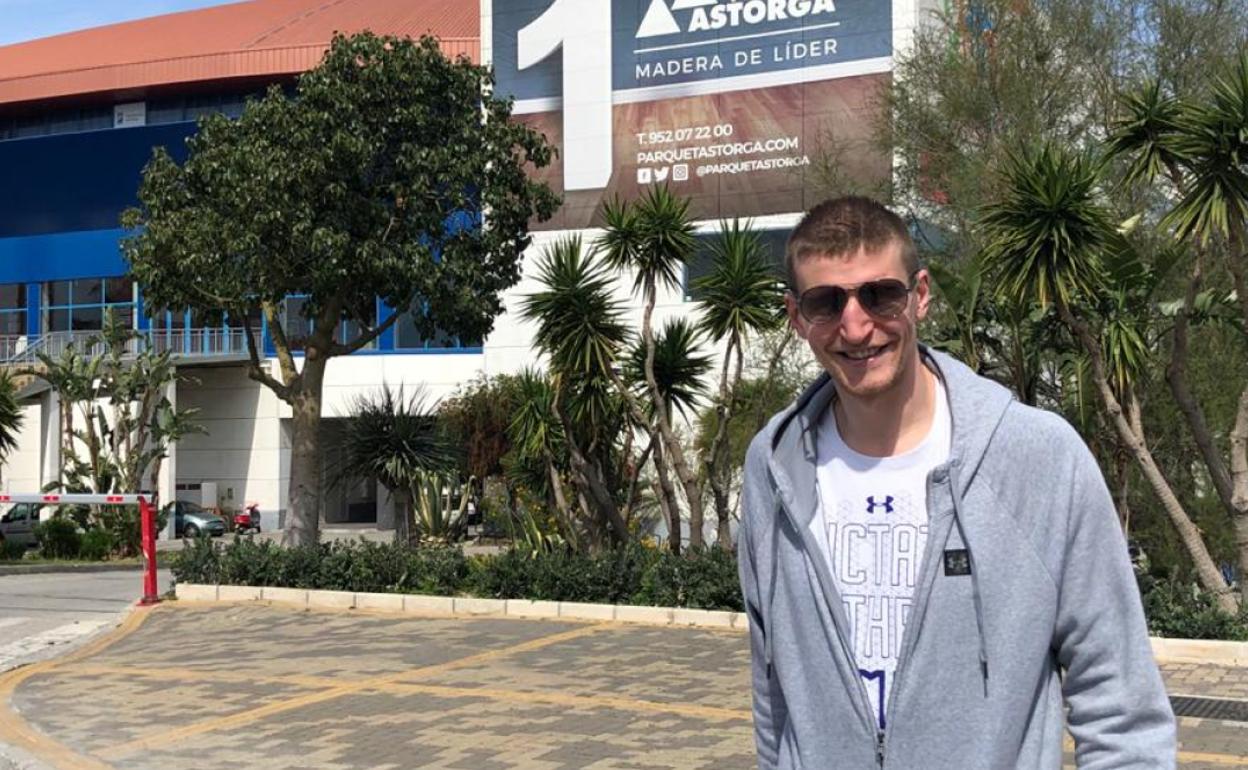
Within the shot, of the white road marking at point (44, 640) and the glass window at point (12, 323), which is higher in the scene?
the glass window at point (12, 323)

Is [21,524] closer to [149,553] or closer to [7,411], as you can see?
[7,411]

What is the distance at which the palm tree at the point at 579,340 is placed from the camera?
51.5 feet

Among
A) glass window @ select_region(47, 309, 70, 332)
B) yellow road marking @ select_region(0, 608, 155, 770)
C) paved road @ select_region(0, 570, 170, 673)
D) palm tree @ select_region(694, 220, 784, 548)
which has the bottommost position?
yellow road marking @ select_region(0, 608, 155, 770)

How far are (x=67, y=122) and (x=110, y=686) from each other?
55296mm

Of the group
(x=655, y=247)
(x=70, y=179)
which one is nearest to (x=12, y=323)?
(x=70, y=179)

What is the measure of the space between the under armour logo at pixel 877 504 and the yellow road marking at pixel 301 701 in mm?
6865

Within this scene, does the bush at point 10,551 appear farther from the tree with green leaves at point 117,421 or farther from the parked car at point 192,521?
the parked car at point 192,521

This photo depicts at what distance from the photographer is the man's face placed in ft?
8.39

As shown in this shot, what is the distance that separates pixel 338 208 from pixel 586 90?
24292mm

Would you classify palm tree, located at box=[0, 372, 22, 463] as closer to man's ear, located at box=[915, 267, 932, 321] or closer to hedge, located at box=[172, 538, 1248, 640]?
hedge, located at box=[172, 538, 1248, 640]

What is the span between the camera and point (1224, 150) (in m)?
11.4

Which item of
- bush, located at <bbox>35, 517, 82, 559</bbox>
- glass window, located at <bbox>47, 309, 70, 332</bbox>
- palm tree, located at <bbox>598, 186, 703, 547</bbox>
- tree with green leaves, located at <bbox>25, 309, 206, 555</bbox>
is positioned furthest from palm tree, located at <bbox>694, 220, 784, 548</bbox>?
glass window, located at <bbox>47, 309, 70, 332</bbox>

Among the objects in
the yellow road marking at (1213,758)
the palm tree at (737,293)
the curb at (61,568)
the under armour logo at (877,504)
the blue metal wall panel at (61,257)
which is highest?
the blue metal wall panel at (61,257)

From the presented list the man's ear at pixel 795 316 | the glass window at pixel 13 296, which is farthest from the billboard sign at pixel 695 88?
the man's ear at pixel 795 316
